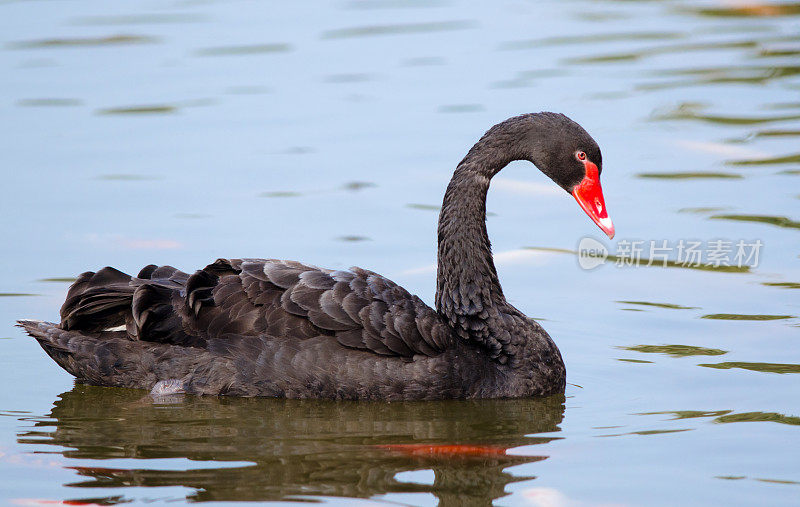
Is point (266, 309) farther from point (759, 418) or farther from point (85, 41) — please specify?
point (85, 41)

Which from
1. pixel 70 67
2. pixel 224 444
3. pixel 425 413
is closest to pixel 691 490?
pixel 425 413

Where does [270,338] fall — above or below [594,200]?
below

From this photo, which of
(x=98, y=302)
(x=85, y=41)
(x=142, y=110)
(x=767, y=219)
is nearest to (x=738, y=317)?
(x=767, y=219)

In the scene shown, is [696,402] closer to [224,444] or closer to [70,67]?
[224,444]

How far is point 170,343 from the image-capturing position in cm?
798

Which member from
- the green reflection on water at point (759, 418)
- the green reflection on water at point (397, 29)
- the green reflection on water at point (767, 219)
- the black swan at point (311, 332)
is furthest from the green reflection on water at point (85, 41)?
the green reflection on water at point (759, 418)

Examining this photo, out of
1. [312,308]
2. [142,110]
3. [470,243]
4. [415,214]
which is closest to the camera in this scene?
[312,308]

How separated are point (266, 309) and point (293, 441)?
1.01 m

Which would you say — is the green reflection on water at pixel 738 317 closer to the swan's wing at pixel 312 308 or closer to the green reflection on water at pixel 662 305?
the green reflection on water at pixel 662 305

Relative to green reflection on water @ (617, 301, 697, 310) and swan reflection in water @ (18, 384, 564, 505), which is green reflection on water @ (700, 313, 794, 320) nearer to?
green reflection on water @ (617, 301, 697, 310)

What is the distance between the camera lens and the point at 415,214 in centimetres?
1141

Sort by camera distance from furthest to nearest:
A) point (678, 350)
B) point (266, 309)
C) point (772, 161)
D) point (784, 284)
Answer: point (772, 161), point (784, 284), point (678, 350), point (266, 309)

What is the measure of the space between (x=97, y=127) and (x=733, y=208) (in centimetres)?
658

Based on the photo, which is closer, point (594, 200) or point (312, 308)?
point (312, 308)
